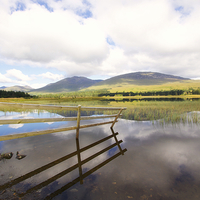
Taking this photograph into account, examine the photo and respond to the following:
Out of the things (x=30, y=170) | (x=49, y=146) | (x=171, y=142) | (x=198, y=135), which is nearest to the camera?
(x=30, y=170)

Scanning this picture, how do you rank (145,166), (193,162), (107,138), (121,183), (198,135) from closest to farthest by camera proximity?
(121,183) < (145,166) < (193,162) < (107,138) < (198,135)

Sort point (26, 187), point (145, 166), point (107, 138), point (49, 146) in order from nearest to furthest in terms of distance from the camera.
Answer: point (26, 187)
point (145, 166)
point (49, 146)
point (107, 138)

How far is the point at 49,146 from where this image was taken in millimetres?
6496

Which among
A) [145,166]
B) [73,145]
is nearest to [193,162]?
[145,166]

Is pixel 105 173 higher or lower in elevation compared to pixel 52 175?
lower

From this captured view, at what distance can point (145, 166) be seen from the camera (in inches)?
189

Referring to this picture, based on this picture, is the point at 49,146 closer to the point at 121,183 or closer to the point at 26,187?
the point at 26,187

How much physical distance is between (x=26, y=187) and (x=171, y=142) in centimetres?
779

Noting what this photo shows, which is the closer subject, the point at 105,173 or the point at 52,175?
the point at 52,175

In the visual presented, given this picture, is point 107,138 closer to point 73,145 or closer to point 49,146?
point 73,145

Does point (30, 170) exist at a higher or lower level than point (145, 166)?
higher

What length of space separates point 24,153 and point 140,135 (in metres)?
7.31

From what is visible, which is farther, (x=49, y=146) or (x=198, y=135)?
(x=198, y=135)

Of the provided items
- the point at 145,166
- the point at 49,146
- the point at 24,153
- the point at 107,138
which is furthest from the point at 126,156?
the point at 24,153
